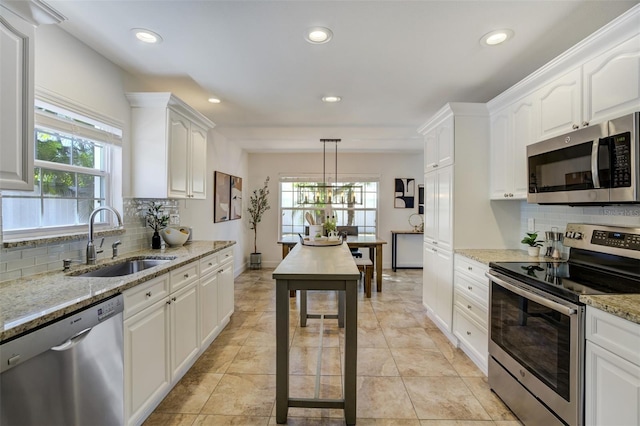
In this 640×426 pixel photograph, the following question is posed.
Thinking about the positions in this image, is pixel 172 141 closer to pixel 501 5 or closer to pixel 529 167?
pixel 501 5

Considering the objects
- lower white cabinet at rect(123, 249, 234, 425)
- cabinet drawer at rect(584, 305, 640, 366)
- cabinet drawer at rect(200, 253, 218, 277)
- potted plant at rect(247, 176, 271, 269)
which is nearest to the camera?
cabinet drawer at rect(584, 305, 640, 366)

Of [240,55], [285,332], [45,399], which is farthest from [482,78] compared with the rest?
[45,399]

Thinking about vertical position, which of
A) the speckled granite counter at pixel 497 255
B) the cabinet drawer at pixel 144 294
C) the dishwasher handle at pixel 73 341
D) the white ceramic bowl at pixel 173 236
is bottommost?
the dishwasher handle at pixel 73 341

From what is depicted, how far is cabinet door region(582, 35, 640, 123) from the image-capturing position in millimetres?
1575

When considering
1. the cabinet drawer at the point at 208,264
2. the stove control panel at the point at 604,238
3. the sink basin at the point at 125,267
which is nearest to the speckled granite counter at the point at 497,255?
the stove control panel at the point at 604,238

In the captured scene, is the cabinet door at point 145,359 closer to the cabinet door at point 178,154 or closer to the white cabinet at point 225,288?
the white cabinet at point 225,288

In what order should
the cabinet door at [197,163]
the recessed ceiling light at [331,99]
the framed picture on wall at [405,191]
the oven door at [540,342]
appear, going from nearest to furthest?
the oven door at [540,342]
the cabinet door at [197,163]
the recessed ceiling light at [331,99]
the framed picture on wall at [405,191]

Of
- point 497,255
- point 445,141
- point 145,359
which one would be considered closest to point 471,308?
point 497,255

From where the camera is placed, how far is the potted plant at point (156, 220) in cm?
284

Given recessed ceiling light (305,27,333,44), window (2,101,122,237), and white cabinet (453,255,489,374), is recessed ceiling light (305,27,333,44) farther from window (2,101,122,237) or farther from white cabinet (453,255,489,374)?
white cabinet (453,255,489,374)

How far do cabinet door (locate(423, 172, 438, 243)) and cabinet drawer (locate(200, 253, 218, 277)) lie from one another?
7.72 ft

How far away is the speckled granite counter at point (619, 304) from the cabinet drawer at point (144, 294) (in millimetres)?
2275

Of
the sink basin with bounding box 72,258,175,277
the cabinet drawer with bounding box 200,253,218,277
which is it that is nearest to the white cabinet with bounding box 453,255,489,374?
the cabinet drawer with bounding box 200,253,218,277

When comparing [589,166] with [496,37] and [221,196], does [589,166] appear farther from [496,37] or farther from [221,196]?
[221,196]
